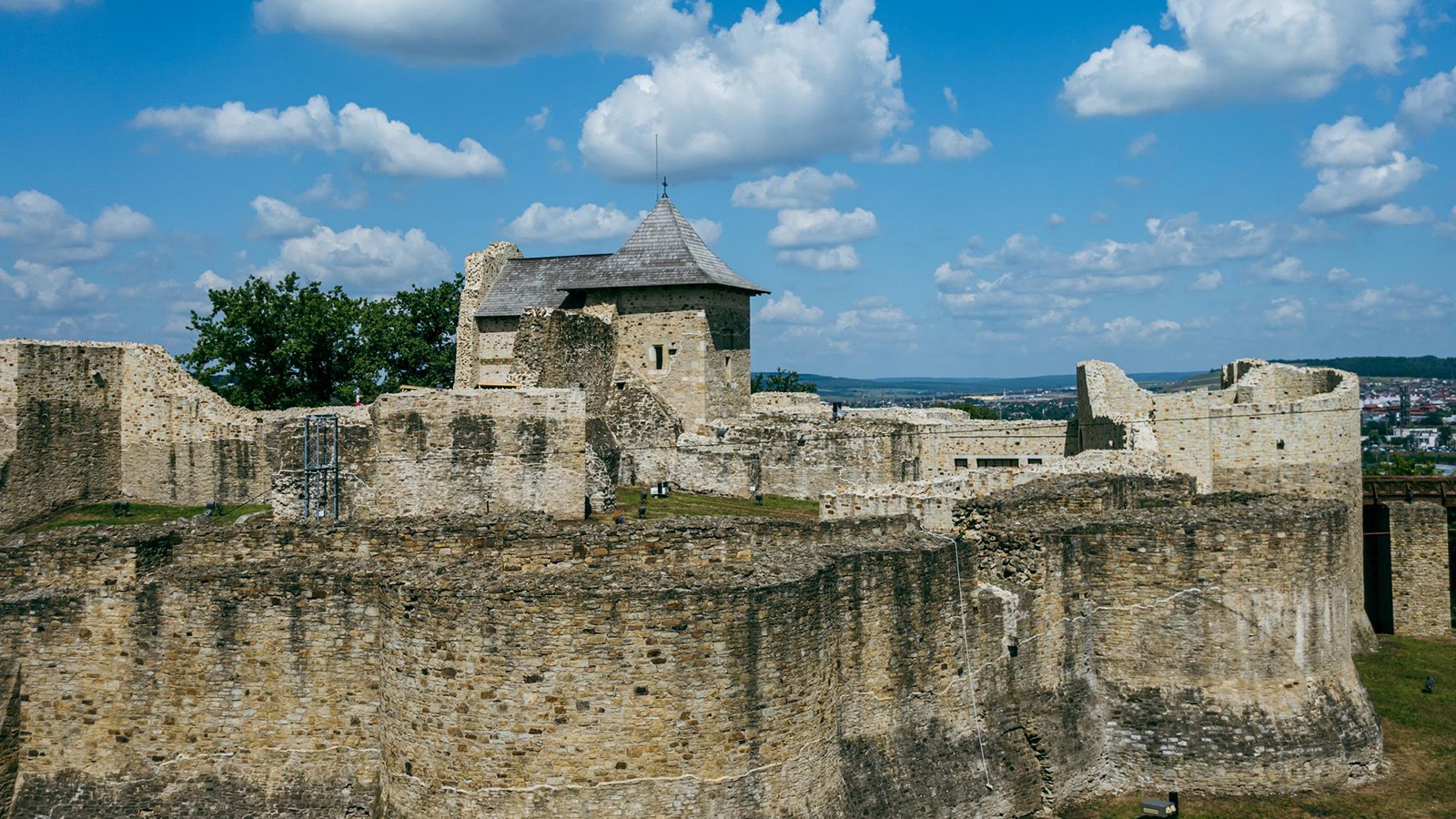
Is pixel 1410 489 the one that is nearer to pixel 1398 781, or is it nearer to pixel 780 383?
pixel 1398 781

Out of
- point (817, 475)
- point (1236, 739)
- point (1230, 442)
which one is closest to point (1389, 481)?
point (1230, 442)

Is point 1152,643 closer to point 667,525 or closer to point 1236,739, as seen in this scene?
point 1236,739

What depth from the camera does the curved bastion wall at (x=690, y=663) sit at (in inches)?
524

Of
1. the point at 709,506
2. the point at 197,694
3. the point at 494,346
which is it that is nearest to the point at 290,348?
the point at 494,346

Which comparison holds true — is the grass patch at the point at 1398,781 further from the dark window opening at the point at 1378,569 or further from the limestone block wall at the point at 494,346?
the limestone block wall at the point at 494,346

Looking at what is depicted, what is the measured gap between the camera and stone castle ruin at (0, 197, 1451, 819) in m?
13.3

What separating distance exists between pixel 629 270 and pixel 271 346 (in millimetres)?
14311

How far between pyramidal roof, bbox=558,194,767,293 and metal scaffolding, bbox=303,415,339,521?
12219 mm

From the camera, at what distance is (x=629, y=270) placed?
116ft

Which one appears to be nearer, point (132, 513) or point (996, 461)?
point (132, 513)

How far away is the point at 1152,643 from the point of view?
18.1 metres

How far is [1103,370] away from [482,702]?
21369mm

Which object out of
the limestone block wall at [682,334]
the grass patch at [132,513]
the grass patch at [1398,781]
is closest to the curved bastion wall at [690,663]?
the grass patch at [1398,781]

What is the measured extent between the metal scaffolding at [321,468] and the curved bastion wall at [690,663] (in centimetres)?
637
